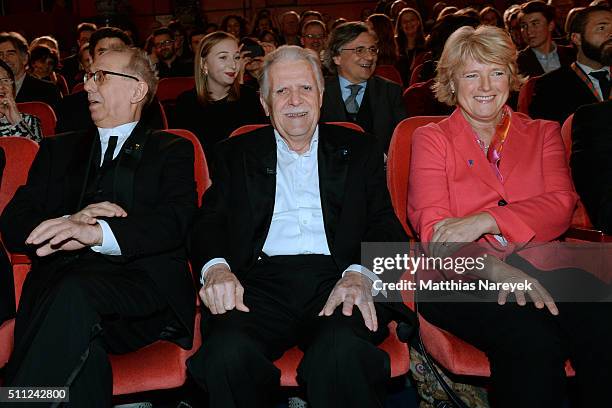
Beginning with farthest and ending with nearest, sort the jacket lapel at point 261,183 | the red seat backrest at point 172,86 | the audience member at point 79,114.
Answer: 1. the red seat backrest at point 172,86
2. the audience member at point 79,114
3. the jacket lapel at point 261,183

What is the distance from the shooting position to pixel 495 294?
2182 mm

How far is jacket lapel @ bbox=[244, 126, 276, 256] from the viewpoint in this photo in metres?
2.39

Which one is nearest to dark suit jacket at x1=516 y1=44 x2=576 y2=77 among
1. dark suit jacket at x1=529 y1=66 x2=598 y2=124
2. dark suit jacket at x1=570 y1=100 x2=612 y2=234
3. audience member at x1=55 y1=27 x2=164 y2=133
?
dark suit jacket at x1=529 y1=66 x2=598 y2=124

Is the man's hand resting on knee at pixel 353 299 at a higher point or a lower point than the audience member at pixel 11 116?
lower

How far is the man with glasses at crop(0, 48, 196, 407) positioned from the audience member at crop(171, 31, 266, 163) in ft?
4.84

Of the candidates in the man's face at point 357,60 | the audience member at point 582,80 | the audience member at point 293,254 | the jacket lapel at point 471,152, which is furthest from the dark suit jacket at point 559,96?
the audience member at point 293,254

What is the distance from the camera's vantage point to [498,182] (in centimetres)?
241

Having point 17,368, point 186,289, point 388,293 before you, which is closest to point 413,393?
point 388,293

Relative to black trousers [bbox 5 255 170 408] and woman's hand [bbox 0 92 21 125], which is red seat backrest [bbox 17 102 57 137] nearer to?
woman's hand [bbox 0 92 21 125]

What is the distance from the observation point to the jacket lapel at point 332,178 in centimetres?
237

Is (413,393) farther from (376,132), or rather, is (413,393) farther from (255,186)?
(376,132)

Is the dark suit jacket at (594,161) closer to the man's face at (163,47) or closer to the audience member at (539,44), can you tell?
the audience member at (539,44)

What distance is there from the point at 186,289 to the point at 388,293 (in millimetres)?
677

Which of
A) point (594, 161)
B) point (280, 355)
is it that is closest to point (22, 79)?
point (280, 355)
